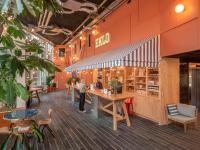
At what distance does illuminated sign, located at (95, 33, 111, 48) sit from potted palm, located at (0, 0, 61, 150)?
28.0 feet

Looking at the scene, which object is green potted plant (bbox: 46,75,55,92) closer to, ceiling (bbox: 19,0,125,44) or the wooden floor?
ceiling (bbox: 19,0,125,44)

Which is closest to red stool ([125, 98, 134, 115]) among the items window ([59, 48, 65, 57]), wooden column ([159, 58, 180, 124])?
wooden column ([159, 58, 180, 124])

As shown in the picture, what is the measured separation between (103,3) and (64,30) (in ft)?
19.4

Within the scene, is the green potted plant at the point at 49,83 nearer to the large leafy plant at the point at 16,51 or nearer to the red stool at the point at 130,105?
the red stool at the point at 130,105

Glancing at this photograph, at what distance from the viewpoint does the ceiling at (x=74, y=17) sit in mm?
8242

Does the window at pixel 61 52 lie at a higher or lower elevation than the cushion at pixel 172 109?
higher

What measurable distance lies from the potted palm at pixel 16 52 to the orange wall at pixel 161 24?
4.63 meters

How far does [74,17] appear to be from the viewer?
34.6 feet

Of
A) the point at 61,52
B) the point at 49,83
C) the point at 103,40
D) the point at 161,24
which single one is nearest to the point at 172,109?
the point at 161,24

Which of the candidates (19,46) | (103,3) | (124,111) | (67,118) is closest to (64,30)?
(103,3)

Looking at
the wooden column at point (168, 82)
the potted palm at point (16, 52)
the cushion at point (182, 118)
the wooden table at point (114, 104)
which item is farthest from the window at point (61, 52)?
the potted palm at point (16, 52)

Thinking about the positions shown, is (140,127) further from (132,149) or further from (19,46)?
(19,46)

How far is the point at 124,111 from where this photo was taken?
6020 millimetres

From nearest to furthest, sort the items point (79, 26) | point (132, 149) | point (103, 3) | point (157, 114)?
point (132, 149), point (157, 114), point (103, 3), point (79, 26)
